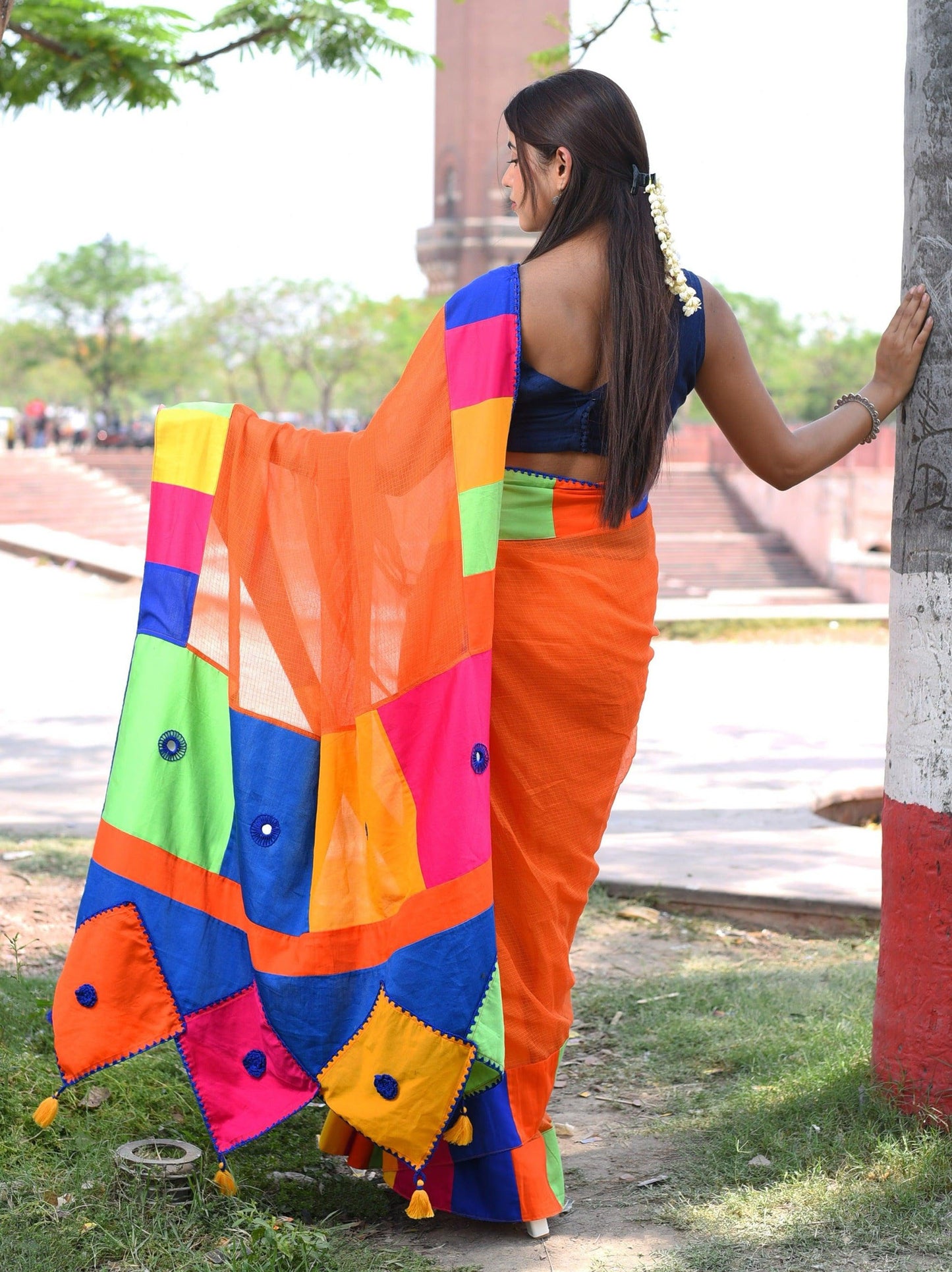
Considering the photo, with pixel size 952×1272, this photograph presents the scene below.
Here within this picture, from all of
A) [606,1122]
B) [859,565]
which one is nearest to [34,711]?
[606,1122]

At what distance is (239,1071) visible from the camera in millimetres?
2250

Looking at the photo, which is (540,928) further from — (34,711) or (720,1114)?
(34,711)

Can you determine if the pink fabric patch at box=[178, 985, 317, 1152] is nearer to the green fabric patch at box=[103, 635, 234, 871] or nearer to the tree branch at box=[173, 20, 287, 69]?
the green fabric patch at box=[103, 635, 234, 871]

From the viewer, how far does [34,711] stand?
330 inches

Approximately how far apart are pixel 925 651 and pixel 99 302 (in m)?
36.4

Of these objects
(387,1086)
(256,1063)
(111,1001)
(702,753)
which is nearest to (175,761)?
(111,1001)

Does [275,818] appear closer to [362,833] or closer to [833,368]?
[362,833]

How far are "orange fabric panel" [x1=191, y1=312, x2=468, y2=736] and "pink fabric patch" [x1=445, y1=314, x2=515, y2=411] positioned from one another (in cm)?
3

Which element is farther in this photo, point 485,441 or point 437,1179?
point 437,1179

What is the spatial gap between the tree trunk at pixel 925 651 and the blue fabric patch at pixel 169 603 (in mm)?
1299

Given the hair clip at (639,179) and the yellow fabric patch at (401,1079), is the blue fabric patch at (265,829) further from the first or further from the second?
the hair clip at (639,179)

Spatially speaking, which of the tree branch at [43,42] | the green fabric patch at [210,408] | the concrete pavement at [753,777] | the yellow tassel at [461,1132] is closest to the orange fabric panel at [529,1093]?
the yellow tassel at [461,1132]

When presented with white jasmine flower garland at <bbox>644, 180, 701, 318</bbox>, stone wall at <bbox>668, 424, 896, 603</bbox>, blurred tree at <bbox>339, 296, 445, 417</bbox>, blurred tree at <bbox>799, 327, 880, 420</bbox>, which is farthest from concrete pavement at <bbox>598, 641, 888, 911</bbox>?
blurred tree at <bbox>799, 327, 880, 420</bbox>

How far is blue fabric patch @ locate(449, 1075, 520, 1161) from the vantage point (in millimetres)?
2230
